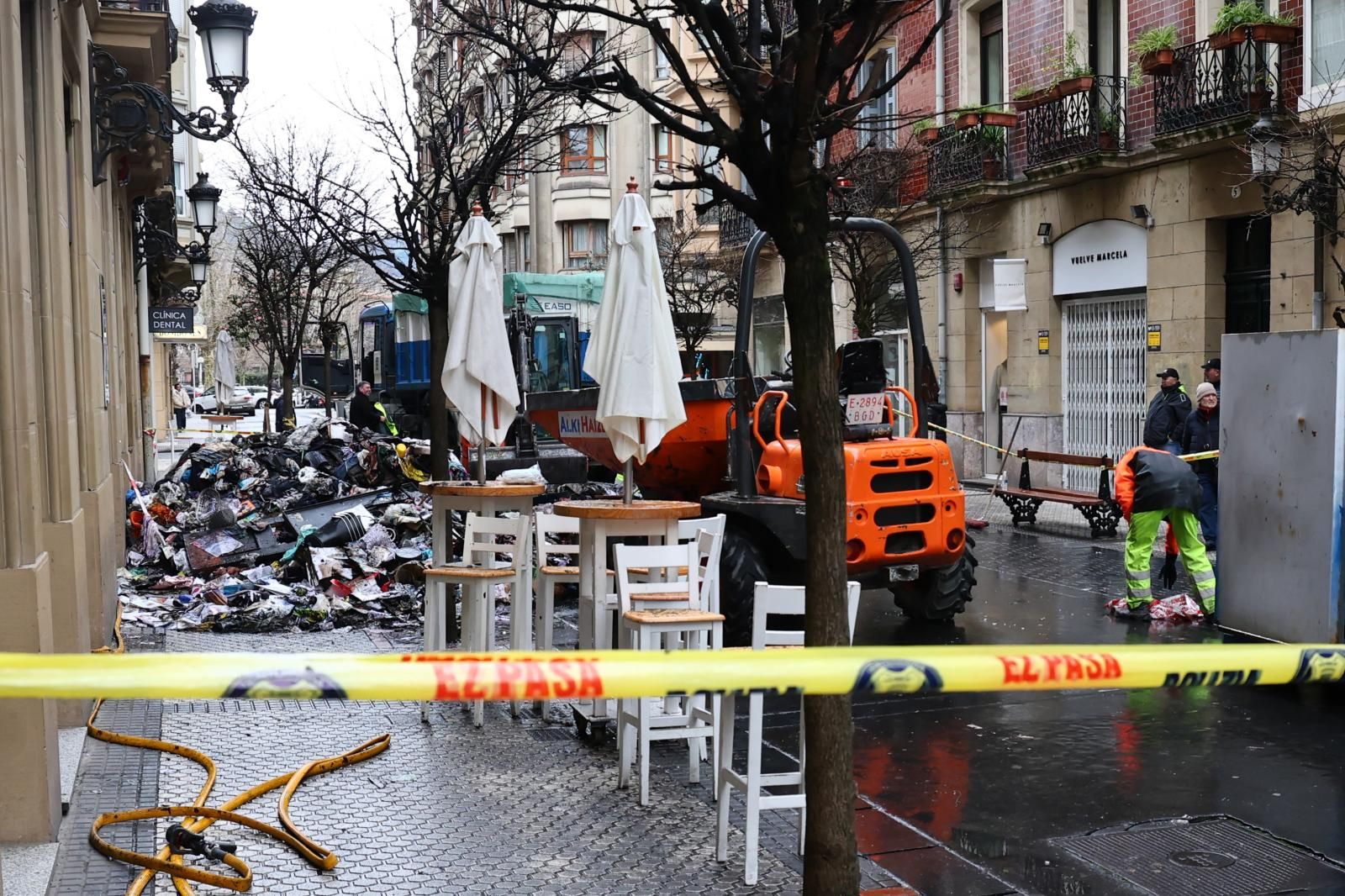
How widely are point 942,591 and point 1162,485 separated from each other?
6.18 feet

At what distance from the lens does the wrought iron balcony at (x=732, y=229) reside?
3173 centimetres

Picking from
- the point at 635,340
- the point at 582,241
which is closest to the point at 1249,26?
the point at 635,340

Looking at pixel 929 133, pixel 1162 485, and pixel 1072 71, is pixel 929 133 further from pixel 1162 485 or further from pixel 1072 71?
pixel 1162 485

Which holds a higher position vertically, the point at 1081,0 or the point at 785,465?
the point at 1081,0

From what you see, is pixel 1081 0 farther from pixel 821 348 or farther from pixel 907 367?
pixel 821 348

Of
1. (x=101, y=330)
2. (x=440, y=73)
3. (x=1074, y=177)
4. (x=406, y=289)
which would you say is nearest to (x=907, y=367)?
(x=1074, y=177)

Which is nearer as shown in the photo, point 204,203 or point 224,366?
point 204,203

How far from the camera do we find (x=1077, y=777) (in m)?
6.84

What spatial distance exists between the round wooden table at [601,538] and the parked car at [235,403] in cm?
5270

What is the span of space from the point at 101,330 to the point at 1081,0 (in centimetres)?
1630

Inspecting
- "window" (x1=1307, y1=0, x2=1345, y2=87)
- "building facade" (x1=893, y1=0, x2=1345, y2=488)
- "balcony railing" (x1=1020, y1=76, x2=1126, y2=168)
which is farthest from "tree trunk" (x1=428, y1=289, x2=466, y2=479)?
"balcony railing" (x1=1020, y1=76, x2=1126, y2=168)

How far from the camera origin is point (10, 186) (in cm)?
589

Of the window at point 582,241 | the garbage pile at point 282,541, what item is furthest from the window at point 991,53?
the window at point 582,241

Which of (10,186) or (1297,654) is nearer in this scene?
(1297,654)
